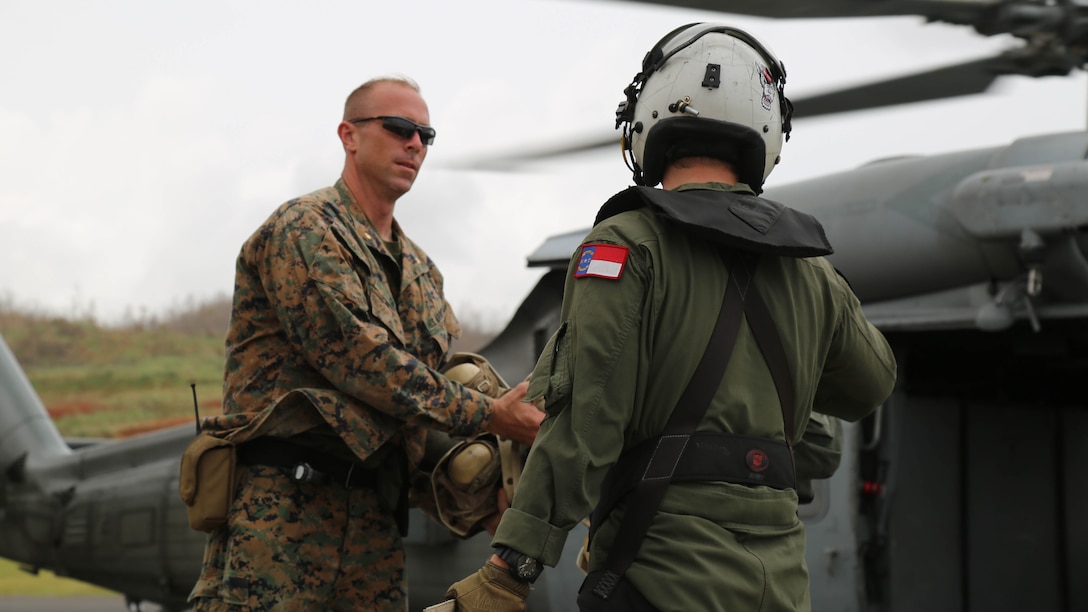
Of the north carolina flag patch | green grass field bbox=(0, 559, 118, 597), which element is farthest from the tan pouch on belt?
green grass field bbox=(0, 559, 118, 597)

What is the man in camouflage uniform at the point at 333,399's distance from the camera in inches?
110

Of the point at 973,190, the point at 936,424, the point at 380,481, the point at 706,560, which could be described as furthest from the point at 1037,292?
the point at 706,560

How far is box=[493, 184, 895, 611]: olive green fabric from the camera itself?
6.20 feet

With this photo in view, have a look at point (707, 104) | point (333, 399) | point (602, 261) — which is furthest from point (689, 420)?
point (333, 399)

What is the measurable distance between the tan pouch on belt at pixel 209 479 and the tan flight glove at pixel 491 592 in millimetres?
1144

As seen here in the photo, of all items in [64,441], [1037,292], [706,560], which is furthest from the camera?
[64,441]

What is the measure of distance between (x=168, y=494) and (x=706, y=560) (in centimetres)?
464

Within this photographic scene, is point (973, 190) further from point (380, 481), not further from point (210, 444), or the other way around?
point (210, 444)

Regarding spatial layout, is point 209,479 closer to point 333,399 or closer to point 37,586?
point 333,399

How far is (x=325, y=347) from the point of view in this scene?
2.81 meters

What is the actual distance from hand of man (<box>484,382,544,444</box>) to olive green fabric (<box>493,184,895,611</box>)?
90 centimetres

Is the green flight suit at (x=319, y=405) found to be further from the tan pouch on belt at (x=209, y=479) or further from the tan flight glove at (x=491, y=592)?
the tan flight glove at (x=491, y=592)

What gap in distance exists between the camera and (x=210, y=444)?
2.88 m

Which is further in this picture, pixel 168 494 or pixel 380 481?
pixel 168 494
